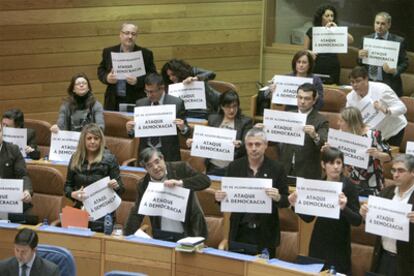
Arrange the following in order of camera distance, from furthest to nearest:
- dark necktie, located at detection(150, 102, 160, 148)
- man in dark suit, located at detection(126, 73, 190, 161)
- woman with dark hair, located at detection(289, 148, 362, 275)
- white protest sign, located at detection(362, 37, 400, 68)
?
white protest sign, located at detection(362, 37, 400, 68) → dark necktie, located at detection(150, 102, 160, 148) → man in dark suit, located at detection(126, 73, 190, 161) → woman with dark hair, located at detection(289, 148, 362, 275)

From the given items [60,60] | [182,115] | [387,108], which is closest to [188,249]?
[182,115]

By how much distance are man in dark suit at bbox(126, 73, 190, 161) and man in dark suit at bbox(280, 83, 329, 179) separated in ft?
3.55

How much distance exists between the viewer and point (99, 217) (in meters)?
7.47

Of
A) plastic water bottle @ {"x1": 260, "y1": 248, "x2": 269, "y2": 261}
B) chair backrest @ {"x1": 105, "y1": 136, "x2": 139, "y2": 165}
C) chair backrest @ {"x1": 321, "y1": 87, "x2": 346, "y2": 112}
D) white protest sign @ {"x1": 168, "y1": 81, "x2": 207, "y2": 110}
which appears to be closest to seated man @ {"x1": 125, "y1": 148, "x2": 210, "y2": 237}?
plastic water bottle @ {"x1": 260, "y1": 248, "x2": 269, "y2": 261}

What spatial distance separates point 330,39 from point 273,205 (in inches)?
134

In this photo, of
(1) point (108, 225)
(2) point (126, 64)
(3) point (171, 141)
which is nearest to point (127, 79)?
(2) point (126, 64)

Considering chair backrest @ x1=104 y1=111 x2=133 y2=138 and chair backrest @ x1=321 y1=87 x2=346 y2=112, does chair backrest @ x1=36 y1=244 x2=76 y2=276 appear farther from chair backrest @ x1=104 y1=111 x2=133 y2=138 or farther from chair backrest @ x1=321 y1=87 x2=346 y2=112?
chair backrest @ x1=321 y1=87 x2=346 y2=112

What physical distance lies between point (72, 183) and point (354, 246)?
2286mm

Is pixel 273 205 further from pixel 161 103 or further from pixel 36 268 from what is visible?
pixel 161 103

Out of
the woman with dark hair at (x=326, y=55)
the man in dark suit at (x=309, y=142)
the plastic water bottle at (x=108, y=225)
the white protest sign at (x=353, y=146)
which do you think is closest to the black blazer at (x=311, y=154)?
the man in dark suit at (x=309, y=142)

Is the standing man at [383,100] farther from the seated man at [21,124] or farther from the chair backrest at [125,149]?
the seated man at [21,124]

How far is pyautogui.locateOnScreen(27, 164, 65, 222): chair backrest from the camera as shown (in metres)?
8.30

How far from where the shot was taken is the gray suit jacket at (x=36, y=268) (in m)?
6.24

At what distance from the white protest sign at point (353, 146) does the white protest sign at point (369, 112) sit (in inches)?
42.1
